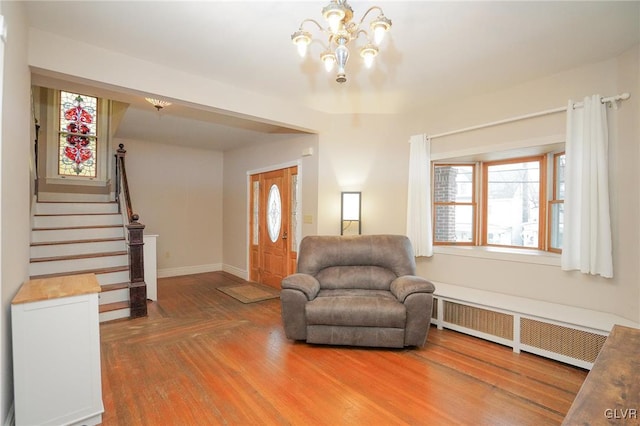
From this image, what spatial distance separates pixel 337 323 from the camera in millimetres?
2842

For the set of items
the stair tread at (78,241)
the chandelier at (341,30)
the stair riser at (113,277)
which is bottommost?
the stair riser at (113,277)

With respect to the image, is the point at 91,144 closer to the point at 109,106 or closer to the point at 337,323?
the point at 109,106

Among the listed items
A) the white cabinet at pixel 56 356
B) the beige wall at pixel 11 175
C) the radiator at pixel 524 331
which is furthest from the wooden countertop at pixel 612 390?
the beige wall at pixel 11 175

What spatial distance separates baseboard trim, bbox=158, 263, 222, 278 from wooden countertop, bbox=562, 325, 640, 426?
6.15 metres

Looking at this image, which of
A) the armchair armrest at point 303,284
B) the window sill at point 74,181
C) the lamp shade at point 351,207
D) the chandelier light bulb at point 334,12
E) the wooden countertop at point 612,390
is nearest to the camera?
the wooden countertop at point 612,390

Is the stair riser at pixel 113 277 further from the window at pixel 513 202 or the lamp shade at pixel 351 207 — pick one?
the window at pixel 513 202

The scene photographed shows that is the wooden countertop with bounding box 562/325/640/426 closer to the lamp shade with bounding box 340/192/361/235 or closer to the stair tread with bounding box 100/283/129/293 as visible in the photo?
the lamp shade with bounding box 340/192/361/235

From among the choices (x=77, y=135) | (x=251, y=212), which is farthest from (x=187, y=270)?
(x=77, y=135)

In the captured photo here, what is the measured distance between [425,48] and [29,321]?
3246 millimetres

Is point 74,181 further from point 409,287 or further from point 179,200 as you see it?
point 409,287

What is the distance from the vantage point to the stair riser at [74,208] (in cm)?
445

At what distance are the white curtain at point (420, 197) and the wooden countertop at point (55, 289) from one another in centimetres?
319

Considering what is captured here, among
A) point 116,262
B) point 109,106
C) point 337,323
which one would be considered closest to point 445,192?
point 337,323

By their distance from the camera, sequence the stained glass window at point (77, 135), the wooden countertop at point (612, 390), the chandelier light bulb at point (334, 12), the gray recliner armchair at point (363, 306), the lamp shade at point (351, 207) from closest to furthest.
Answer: the wooden countertop at point (612, 390) → the chandelier light bulb at point (334, 12) → the gray recliner armchair at point (363, 306) → the lamp shade at point (351, 207) → the stained glass window at point (77, 135)
